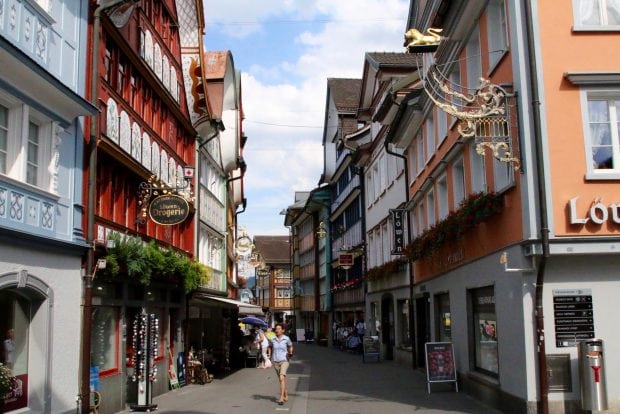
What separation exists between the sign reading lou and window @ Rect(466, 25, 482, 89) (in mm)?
6952

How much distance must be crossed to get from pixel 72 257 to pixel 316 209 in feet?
154

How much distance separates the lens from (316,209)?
59906 millimetres

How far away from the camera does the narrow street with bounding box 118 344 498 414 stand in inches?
606

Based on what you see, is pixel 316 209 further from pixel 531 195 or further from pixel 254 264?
pixel 531 195

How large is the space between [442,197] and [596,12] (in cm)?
831

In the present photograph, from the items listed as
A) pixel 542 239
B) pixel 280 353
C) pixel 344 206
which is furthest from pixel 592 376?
pixel 344 206

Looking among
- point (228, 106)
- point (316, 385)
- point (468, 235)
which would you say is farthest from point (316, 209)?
point (468, 235)

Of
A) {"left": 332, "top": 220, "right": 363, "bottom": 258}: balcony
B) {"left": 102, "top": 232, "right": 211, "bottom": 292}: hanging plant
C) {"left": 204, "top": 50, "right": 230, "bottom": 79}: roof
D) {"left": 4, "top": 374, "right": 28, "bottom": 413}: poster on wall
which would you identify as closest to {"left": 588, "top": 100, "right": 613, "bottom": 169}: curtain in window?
{"left": 102, "top": 232, "right": 211, "bottom": 292}: hanging plant

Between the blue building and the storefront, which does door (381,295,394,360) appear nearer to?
the storefront

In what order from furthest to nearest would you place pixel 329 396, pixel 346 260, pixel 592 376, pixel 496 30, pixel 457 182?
pixel 346 260 < pixel 457 182 < pixel 329 396 < pixel 496 30 < pixel 592 376

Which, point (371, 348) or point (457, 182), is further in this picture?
point (371, 348)

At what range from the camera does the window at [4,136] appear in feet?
36.6

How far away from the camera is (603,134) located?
12.6 metres

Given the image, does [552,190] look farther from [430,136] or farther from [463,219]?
[430,136]
